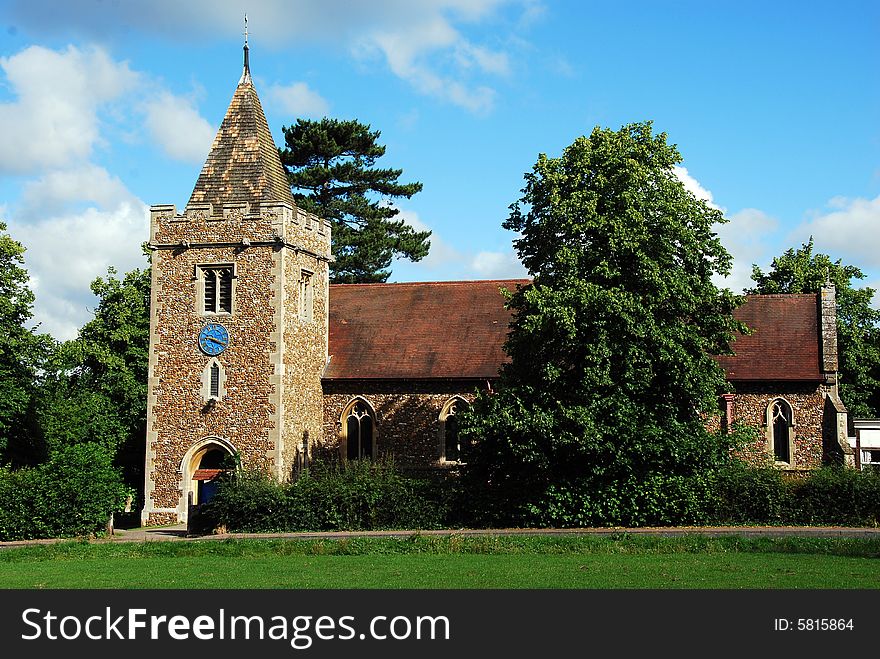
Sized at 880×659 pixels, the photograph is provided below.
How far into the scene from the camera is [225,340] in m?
33.6

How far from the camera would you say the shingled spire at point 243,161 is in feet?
113

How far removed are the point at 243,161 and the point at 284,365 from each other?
7.08 meters

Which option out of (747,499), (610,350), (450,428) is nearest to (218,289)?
(450,428)

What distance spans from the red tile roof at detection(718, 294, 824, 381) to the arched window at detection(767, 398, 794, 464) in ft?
3.30

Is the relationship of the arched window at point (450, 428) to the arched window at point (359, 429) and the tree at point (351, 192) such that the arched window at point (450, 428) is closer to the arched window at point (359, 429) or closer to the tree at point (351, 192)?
the arched window at point (359, 429)

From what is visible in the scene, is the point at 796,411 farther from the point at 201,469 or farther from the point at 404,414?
the point at 201,469

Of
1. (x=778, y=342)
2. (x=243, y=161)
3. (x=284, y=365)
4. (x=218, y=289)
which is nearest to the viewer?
(x=284, y=365)

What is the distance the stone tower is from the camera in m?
33.2

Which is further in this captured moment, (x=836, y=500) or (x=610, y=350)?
(x=836, y=500)

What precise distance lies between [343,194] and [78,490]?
30538 mm

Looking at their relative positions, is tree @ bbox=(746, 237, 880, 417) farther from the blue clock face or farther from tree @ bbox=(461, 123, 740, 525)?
the blue clock face

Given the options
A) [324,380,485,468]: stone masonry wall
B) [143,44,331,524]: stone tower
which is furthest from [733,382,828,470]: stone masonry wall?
[143,44,331,524]: stone tower
